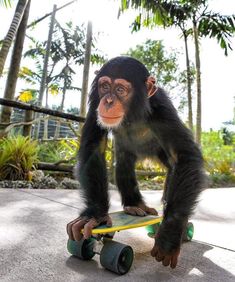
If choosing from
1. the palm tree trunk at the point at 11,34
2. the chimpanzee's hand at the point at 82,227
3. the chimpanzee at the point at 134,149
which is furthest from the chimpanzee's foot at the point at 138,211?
the palm tree trunk at the point at 11,34

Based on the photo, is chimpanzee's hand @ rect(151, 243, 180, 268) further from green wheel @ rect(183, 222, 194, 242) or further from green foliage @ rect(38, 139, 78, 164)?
green foliage @ rect(38, 139, 78, 164)

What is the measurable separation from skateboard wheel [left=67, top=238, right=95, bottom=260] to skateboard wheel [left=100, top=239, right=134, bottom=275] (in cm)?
13

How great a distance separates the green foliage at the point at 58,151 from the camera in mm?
6398

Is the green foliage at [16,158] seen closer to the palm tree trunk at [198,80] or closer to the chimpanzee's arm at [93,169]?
the chimpanzee's arm at [93,169]

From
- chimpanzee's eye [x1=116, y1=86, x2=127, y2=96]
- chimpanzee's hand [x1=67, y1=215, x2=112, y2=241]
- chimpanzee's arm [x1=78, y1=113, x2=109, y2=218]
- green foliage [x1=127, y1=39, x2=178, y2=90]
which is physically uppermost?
green foliage [x1=127, y1=39, x2=178, y2=90]

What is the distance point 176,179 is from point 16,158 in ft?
11.3

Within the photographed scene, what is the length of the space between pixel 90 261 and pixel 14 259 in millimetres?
360

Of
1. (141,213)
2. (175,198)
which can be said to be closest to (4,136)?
(141,213)

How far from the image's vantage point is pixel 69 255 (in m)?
1.60

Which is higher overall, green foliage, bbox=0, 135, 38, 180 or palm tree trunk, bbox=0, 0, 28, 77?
palm tree trunk, bbox=0, 0, 28, 77

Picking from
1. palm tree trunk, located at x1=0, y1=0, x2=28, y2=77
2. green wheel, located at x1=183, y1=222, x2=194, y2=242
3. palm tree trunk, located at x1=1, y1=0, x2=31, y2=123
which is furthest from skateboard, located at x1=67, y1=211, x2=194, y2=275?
palm tree trunk, located at x1=1, y1=0, x2=31, y2=123

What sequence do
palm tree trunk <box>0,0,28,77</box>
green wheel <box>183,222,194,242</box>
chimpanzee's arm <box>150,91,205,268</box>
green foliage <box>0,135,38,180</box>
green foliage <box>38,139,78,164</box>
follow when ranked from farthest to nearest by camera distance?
1. green foliage <box>38,139,78,164</box>
2. palm tree trunk <box>0,0,28,77</box>
3. green foliage <box>0,135,38,180</box>
4. green wheel <box>183,222,194,242</box>
5. chimpanzee's arm <box>150,91,205,268</box>

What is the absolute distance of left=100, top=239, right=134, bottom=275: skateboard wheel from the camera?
1383 millimetres

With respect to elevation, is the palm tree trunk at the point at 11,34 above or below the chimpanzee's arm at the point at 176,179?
above
